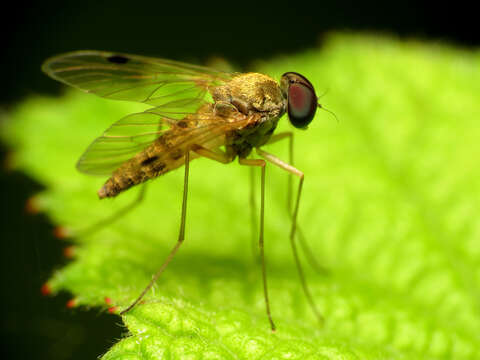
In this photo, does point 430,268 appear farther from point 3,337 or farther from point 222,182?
point 3,337

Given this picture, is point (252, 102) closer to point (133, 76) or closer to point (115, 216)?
point (133, 76)

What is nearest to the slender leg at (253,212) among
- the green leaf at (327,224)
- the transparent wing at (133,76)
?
the green leaf at (327,224)

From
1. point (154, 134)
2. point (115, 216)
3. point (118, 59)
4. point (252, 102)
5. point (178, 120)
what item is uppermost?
point (118, 59)

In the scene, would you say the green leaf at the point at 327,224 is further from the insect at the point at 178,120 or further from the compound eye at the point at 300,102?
the compound eye at the point at 300,102

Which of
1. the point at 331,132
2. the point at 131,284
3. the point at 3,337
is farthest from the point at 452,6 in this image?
the point at 3,337

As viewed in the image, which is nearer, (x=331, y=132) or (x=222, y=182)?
(x=222, y=182)

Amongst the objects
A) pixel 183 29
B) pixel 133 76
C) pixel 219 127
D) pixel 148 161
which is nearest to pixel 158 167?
pixel 148 161
